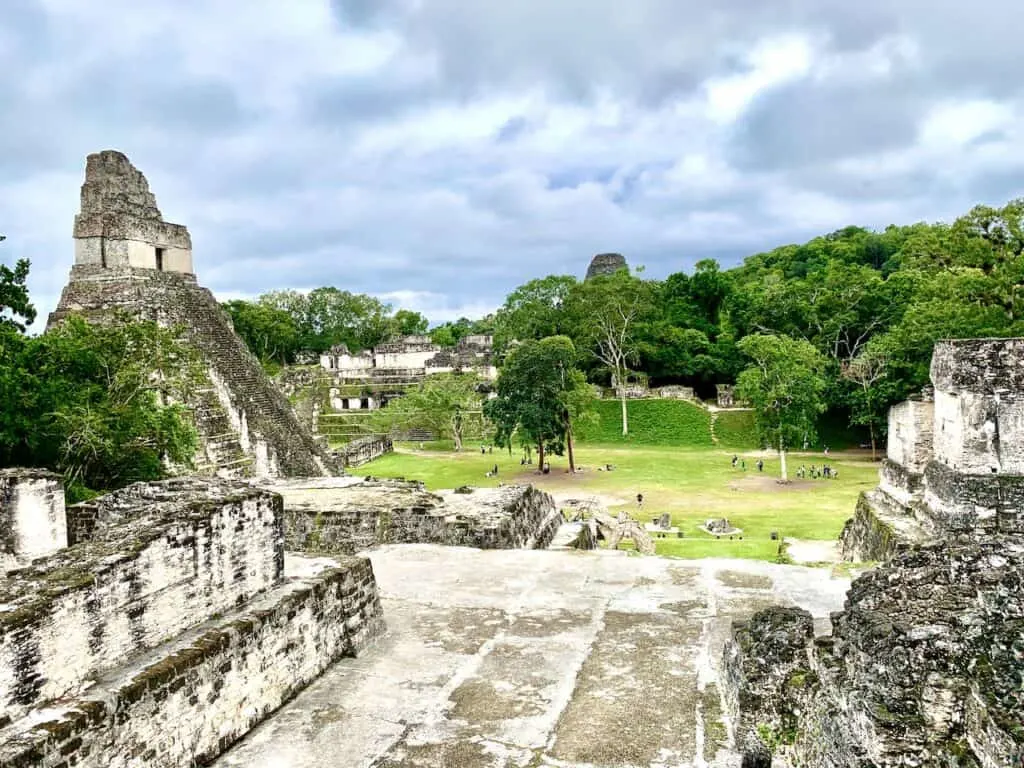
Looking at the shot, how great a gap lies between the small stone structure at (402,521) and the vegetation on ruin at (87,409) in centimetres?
408

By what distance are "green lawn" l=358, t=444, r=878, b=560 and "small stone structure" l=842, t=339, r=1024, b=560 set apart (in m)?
2.34

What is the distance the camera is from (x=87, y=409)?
13680 millimetres

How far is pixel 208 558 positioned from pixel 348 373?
41.6 m

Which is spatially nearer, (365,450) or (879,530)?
(879,530)


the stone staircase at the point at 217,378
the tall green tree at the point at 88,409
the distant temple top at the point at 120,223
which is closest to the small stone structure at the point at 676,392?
the stone staircase at the point at 217,378

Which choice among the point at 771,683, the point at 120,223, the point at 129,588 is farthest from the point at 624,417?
the point at 129,588

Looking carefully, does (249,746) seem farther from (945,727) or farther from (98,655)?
(945,727)

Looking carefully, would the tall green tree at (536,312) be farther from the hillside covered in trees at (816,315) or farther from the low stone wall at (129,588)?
the low stone wall at (129,588)

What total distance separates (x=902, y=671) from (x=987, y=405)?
8.99 meters

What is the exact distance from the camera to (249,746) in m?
5.10

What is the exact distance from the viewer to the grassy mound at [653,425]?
34688 mm

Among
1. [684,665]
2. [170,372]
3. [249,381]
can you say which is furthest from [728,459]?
[684,665]

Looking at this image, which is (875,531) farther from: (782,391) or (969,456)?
(782,391)

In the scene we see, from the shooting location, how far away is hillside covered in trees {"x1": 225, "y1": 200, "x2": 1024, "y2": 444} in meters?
23.4
